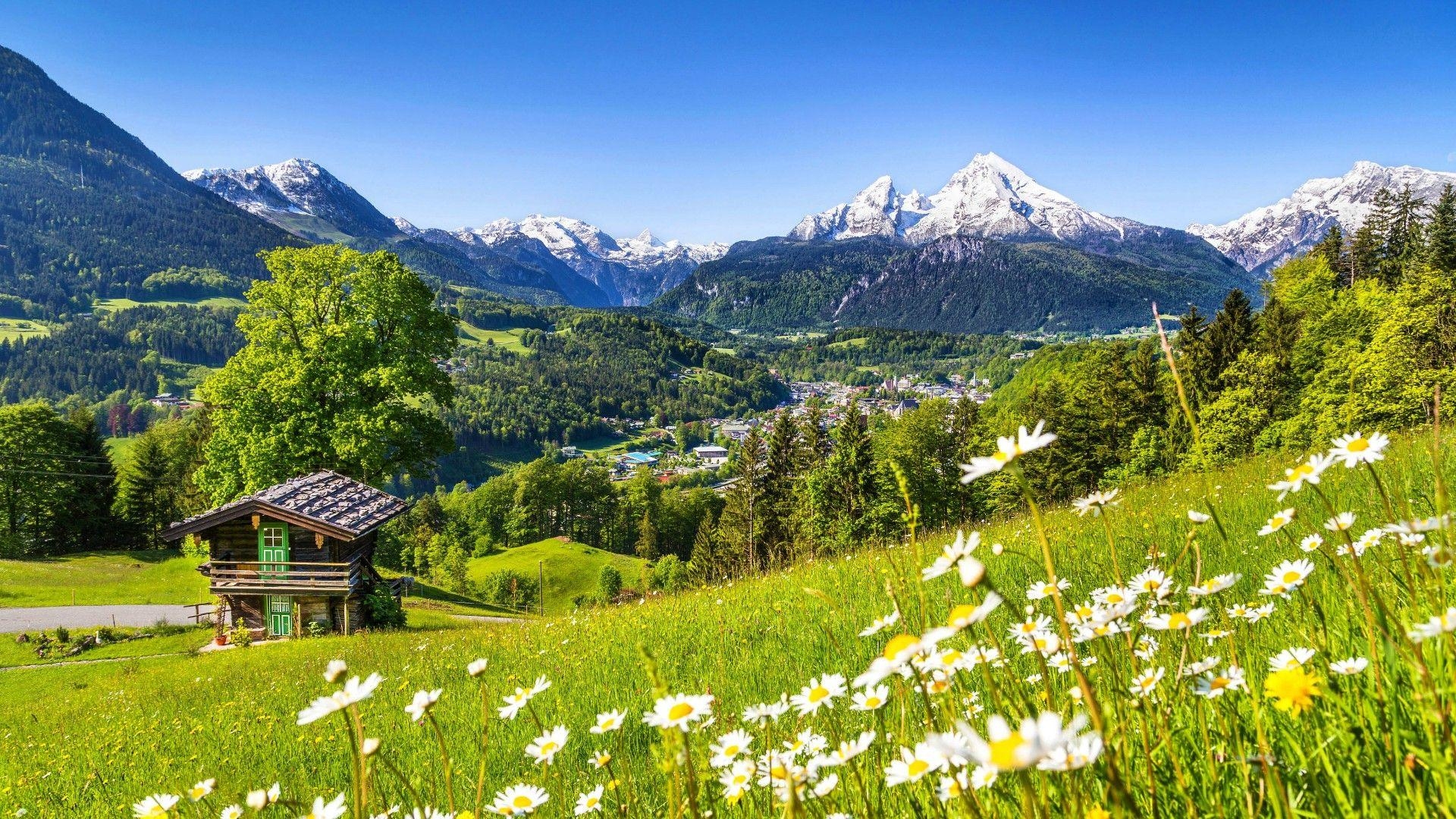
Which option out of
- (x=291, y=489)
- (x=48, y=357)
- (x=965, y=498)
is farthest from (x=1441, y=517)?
(x=48, y=357)

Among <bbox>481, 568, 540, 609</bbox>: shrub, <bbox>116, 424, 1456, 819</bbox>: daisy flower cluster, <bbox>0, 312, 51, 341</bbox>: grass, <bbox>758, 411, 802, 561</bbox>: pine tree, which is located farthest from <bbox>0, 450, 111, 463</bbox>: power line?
<bbox>0, 312, 51, 341</bbox>: grass

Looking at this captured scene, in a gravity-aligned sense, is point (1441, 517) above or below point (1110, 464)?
above

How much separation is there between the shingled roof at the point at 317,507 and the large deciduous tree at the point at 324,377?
3.81 ft

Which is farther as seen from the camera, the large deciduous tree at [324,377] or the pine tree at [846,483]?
the pine tree at [846,483]

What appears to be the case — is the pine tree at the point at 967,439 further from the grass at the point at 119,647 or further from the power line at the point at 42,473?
the power line at the point at 42,473

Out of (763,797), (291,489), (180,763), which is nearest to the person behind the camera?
(763,797)

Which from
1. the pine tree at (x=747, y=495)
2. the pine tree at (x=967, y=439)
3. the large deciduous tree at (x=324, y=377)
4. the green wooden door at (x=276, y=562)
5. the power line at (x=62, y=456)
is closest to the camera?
the green wooden door at (x=276, y=562)

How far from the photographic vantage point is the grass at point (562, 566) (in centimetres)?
6662

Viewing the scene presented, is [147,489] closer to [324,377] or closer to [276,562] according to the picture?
[324,377]

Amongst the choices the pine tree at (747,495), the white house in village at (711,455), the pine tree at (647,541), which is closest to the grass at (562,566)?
the pine tree at (647,541)

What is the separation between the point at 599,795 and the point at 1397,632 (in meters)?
1.99

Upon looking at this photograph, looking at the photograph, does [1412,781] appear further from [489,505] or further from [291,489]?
[489,505]

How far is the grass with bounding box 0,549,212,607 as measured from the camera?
28.1 m

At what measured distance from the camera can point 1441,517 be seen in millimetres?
933
